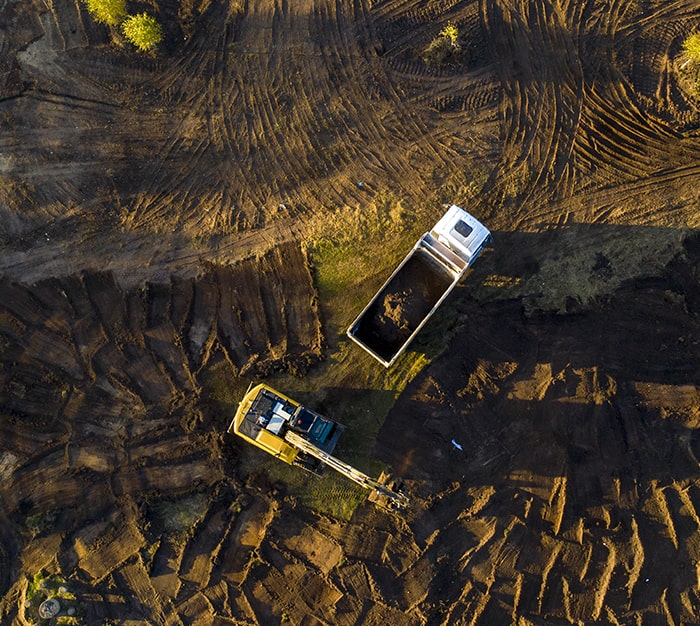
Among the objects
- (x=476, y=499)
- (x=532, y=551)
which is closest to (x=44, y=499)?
(x=476, y=499)

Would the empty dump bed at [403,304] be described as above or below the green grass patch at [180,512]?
above

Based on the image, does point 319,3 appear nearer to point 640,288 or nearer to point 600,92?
point 600,92

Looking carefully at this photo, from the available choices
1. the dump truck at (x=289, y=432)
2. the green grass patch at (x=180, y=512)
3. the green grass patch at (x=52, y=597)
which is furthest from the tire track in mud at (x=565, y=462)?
the green grass patch at (x=52, y=597)

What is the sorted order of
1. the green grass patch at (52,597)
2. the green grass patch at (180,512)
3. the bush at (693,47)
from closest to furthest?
the green grass patch at (52,597) → the green grass patch at (180,512) → the bush at (693,47)

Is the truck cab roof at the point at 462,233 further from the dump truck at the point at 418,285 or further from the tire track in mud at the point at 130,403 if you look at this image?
the tire track in mud at the point at 130,403

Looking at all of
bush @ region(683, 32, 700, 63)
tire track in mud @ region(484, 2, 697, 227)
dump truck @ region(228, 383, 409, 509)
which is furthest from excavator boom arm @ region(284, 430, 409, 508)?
bush @ region(683, 32, 700, 63)

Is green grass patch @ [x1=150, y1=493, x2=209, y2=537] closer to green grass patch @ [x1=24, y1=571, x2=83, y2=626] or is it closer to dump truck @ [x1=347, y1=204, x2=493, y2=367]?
green grass patch @ [x1=24, y1=571, x2=83, y2=626]

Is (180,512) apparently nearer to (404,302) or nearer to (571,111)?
(404,302)
